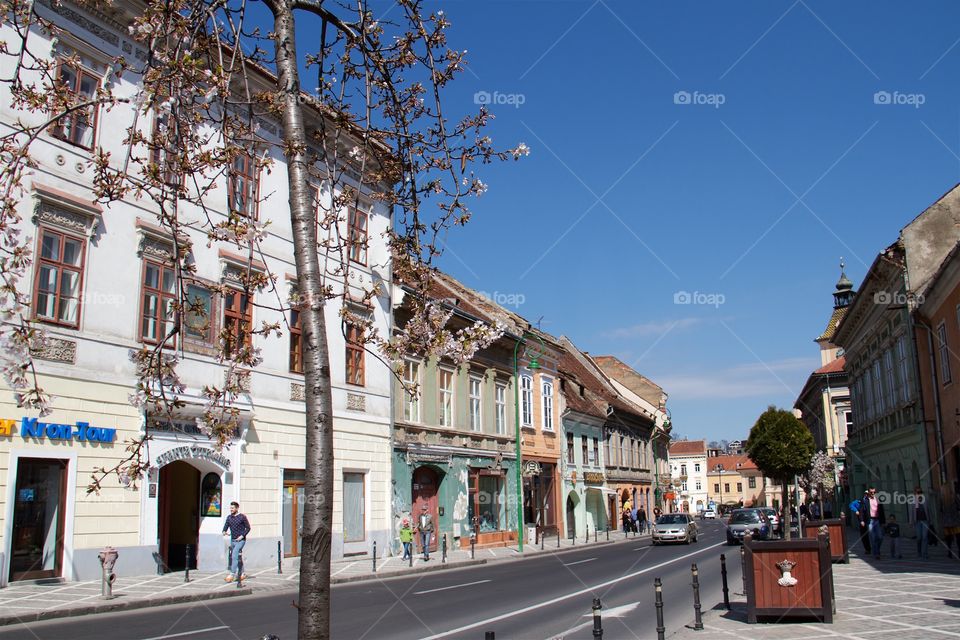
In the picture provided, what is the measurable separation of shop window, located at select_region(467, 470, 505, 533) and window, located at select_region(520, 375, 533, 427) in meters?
4.26

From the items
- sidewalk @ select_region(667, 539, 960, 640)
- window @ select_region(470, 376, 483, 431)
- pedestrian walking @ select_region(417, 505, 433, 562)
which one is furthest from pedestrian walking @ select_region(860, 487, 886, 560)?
window @ select_region(470, 376, 483, 431)

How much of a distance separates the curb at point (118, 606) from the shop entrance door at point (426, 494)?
13.0m

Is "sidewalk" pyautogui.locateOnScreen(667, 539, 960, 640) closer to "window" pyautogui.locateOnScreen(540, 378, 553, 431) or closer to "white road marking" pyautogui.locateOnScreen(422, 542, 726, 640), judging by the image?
"white road marking" pyautogui.locateOnScreen(422, 542, 726, 640)

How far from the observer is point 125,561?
17797 millimetres

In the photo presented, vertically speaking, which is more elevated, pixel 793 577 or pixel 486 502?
pixel 486 502

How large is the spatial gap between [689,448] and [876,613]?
130 meters

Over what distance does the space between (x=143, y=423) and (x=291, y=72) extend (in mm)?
15221

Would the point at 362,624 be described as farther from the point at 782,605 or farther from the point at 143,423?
the point at 143,423

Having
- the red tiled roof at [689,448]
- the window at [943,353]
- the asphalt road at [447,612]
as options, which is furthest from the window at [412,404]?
the red tiled roof at [689,448]

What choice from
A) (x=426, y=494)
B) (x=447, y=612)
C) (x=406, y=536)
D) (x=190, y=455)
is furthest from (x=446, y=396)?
(x=447, y=612)

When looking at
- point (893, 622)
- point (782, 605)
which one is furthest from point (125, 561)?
point (893, 622)

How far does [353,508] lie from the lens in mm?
25953

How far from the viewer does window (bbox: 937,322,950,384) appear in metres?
24.9

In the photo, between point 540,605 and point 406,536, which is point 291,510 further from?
point 540,605
